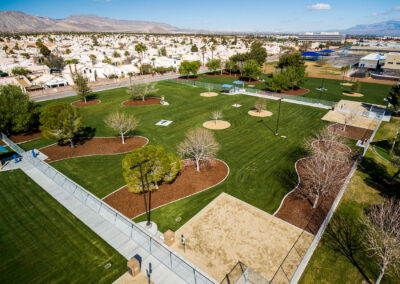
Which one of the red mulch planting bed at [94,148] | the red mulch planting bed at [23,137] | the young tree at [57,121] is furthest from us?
the red mulch planting bed at [23,137]

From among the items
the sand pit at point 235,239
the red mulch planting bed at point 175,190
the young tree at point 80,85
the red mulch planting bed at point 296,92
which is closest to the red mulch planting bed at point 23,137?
the young tree at point 80,85

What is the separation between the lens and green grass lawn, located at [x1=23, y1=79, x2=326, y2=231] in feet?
87.9

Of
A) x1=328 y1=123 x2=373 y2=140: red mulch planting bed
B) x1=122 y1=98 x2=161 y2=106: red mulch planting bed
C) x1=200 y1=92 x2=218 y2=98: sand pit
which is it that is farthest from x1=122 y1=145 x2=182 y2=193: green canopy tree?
x1=200 y1=92 x2=218 y2=98: sand pit

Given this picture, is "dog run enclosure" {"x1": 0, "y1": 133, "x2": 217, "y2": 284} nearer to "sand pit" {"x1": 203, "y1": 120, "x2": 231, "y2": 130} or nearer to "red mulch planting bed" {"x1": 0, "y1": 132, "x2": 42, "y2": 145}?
"red mulch planting bed" {"x1": 0, "y1": 132, "x2": 42, "y2": 145}

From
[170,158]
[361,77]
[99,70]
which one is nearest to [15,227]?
[170,158]

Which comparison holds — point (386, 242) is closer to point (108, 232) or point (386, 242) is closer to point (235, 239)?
point (235, 239)

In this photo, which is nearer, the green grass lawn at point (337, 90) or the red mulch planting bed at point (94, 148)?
the red mulch planting bed at point (94, 148)

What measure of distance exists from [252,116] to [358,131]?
20821mm

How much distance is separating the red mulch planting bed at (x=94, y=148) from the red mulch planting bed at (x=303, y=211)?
80.5 feet

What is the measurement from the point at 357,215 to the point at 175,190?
20.1 metres

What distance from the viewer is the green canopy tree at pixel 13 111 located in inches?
1526

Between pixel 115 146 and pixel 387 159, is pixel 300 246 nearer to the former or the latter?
pixel 387 159

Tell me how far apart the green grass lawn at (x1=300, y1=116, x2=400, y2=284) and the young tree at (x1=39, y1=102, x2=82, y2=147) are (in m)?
36.7

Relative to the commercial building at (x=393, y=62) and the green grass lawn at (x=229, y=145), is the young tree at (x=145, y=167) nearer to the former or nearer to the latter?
the green grass lawn at (x=229, y=145)
